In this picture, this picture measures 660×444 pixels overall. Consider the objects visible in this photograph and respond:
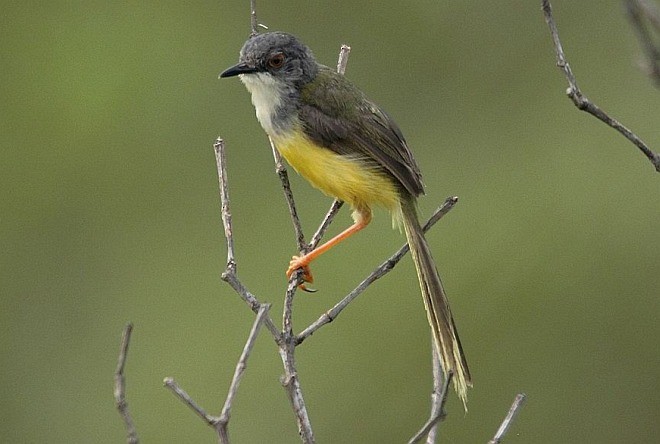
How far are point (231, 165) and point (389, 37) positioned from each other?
1683 mm

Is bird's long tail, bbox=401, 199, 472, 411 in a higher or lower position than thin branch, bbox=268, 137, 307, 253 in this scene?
lower

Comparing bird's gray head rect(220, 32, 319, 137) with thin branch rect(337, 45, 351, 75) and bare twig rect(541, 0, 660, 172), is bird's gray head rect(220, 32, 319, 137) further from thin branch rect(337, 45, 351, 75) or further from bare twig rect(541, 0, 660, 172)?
bare twig rect(541, 0, 660, 172)

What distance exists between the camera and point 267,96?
559 cm

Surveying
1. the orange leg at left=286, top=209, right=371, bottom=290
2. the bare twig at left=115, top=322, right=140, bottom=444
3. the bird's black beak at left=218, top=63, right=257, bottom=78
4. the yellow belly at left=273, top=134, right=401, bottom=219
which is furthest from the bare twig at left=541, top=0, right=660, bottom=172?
the bird's black beak at left=218, top=63, right=257, bottom=78

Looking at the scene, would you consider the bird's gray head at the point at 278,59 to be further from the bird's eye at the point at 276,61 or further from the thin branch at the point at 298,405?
the thin branch at the point at 298,405

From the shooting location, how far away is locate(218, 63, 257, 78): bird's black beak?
5418 mm

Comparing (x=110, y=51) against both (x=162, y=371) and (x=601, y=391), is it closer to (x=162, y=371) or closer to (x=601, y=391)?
(x=162, y=371)

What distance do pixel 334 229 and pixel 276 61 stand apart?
3957mm

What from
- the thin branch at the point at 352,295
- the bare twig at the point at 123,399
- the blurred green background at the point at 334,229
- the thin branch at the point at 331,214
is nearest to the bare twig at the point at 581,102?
the thin branch at the point at 352,295

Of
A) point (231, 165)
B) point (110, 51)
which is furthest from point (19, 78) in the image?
point (231, 165)

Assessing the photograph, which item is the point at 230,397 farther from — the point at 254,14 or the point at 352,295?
the point at 254,14

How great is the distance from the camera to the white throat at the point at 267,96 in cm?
554

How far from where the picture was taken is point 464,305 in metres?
9.26

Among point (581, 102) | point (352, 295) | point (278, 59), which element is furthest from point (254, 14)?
point (581, 102)
